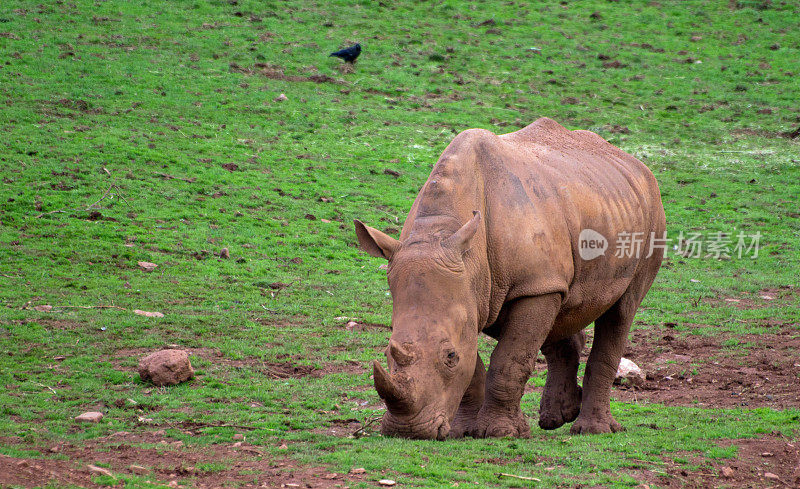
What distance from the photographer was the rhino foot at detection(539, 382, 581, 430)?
809cm

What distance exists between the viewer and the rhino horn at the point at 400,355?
18.9 feet

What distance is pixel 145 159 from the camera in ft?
51.4

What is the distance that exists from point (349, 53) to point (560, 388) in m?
15.3

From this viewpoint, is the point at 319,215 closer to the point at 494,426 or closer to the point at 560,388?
the point at 560,388

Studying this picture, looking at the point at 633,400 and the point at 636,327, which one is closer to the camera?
the point at 633,400

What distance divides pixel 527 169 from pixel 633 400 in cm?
317

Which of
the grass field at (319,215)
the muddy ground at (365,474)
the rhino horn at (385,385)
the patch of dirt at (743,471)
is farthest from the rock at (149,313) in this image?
the patch of dirt at (743,471)

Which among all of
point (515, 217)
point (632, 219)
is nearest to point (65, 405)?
point (515, 217)

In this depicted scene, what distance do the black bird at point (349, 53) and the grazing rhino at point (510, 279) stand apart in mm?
14290

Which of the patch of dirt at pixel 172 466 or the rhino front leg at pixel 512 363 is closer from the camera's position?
the patch of dirt at pixel 172 466

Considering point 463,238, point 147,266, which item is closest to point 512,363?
point 463,238

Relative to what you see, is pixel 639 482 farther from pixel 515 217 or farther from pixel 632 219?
pixel 632 219

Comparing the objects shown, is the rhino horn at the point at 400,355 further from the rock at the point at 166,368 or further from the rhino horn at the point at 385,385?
the rock at the point at 166,368

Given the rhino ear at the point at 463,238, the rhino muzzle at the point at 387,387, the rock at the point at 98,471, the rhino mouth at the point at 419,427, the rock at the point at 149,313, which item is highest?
the rhino ear at the point at 463,238
